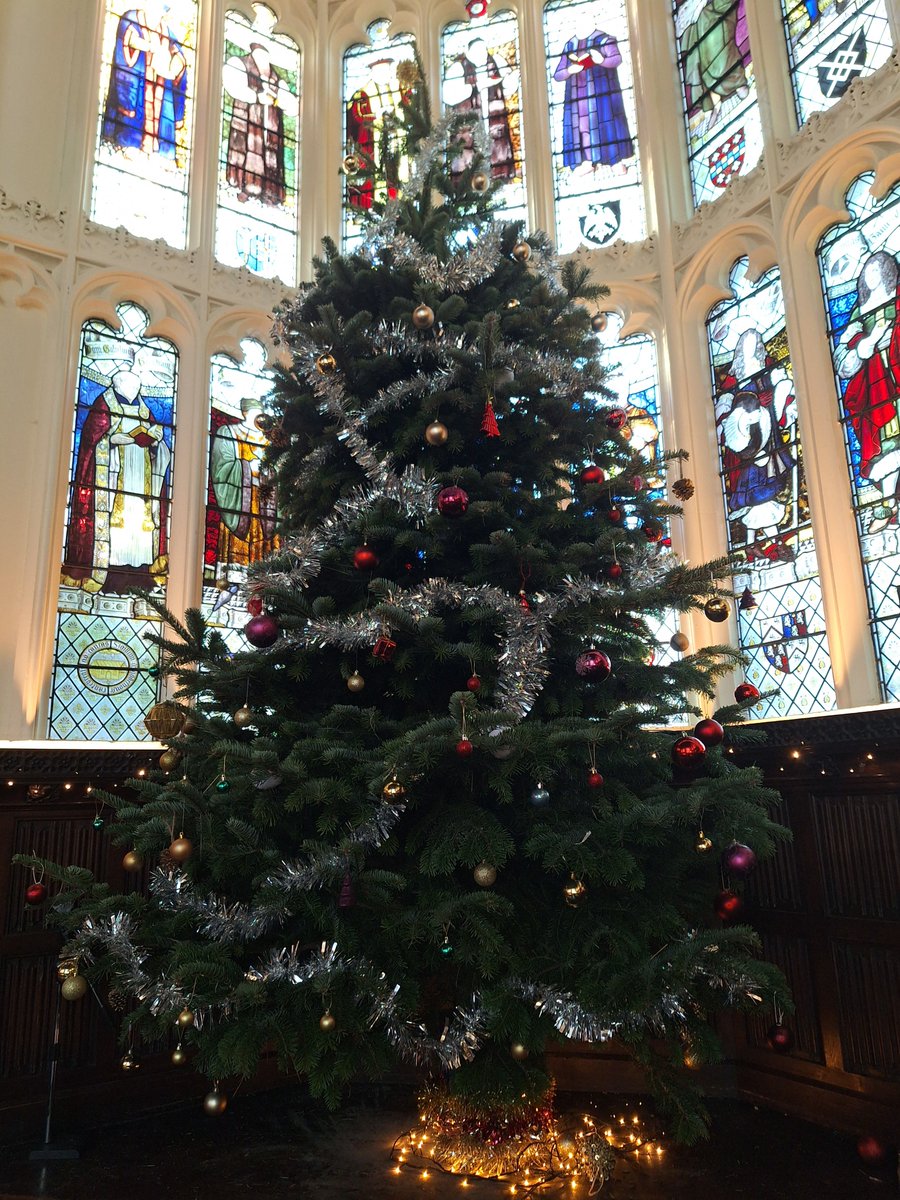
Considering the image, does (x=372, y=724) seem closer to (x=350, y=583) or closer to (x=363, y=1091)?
(x=350, y=583)

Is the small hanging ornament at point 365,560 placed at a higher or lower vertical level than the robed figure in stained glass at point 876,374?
lower

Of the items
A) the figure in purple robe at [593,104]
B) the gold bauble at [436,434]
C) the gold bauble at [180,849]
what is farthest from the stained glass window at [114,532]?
the figure in purple robe at [593,104]

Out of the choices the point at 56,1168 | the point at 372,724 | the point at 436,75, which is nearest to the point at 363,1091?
the point at 56,1168

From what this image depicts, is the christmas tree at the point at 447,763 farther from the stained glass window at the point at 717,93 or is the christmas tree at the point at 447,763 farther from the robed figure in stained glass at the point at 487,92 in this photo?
the robed figure in stained glass at the point at 487,92

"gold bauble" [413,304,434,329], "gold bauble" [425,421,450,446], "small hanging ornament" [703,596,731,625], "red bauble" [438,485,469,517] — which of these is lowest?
"small hanging ornament" [703,596,731,625]

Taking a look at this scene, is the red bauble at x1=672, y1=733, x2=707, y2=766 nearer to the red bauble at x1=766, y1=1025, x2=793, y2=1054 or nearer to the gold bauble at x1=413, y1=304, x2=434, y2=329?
the red bauble at x1=766, y1=1025, x2=793, y2=1054

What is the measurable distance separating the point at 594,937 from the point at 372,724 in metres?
0.79

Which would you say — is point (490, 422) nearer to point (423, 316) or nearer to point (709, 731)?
point (423, 316)

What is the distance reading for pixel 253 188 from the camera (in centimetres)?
618

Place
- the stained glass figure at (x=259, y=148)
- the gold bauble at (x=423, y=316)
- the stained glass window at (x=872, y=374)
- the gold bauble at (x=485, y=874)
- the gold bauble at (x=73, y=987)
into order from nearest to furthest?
the gold bauble at (x=485, y=874) < the gold bauble at (x=73, y=987) < the gold bauble at (x=423, y=316) < the stained glass window at (x=872, y=374) < the stained glass figure at (x=259, y=148)

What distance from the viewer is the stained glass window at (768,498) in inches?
180

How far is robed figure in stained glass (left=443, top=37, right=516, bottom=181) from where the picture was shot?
631cm

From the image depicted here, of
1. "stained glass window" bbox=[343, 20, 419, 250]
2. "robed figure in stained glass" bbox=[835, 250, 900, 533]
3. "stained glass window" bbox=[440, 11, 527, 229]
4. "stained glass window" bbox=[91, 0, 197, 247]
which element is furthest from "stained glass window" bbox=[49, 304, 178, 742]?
"robed figure in stained glass" bbox=[835, 250, 900, 533]

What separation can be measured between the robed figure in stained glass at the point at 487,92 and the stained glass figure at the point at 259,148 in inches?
48.5
